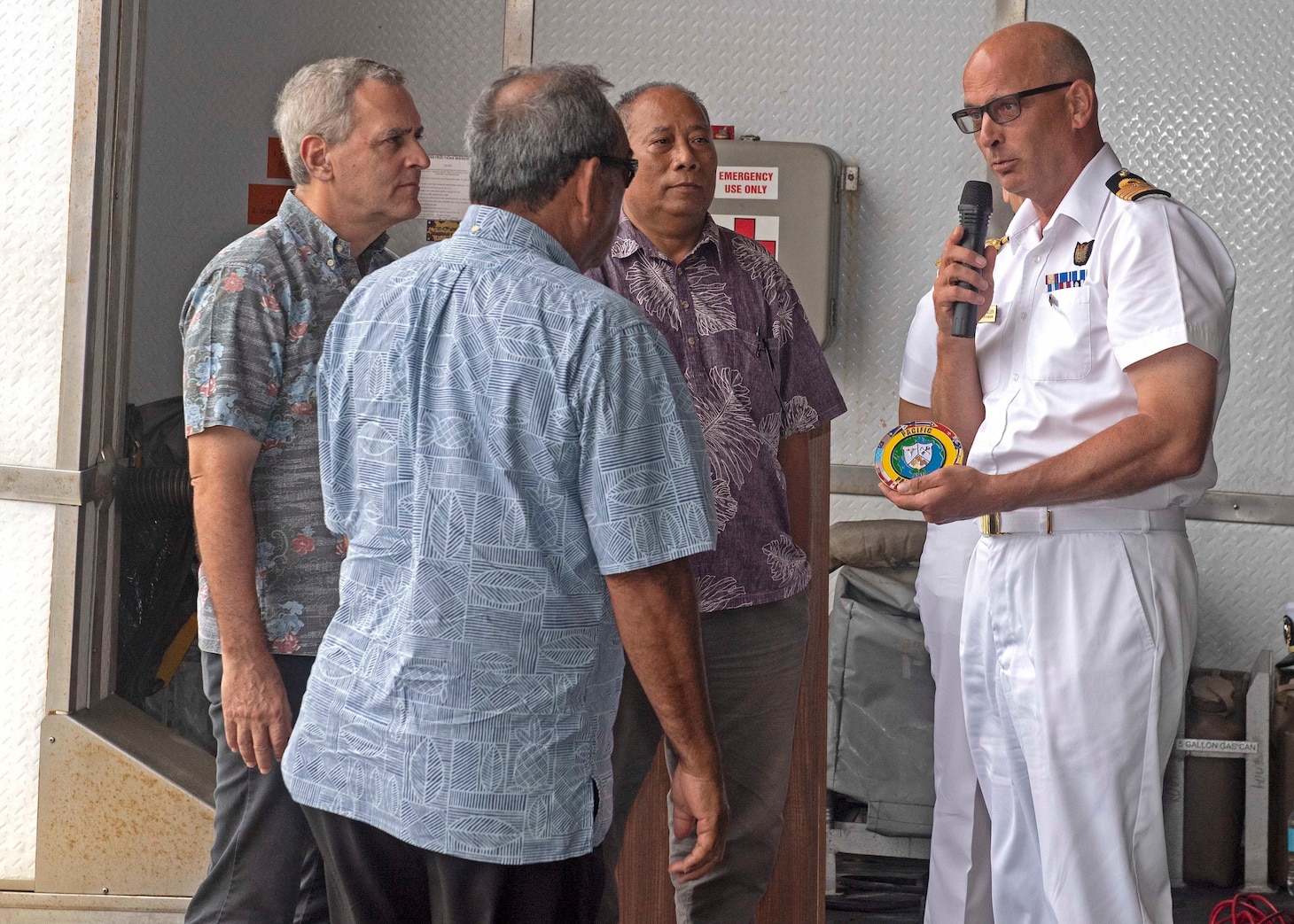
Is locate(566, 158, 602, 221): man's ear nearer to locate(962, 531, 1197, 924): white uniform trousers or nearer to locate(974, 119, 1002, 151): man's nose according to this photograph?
locate(974, 119, 1002, 151): man's nose

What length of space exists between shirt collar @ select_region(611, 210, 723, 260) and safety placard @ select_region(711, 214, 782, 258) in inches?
53.4

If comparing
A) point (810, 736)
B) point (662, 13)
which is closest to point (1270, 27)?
point (662, 13)

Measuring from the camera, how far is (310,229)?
2082mm

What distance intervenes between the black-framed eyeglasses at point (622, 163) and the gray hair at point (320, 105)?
803 millimetres

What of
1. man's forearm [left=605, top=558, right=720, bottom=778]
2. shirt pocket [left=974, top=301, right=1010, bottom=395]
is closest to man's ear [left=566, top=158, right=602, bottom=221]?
man's forearm [left=605, top=558, right=720, bottom=778]

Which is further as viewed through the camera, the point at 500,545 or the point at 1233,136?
the point at 1233,136

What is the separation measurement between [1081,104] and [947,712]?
152 cm

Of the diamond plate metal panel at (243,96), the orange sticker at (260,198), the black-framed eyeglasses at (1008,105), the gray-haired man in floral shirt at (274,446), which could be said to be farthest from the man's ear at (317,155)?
the orange sticker at (260,198)

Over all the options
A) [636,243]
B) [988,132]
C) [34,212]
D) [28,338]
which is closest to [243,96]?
[34,212]

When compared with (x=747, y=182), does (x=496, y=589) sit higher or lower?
lower

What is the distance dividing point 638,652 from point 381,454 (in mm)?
394

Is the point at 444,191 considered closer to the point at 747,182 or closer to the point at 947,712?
the point at 747,182

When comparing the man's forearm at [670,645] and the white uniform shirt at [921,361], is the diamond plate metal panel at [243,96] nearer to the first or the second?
the white uniform shirt at [921,361]

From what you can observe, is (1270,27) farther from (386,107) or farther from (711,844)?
(711,844)
